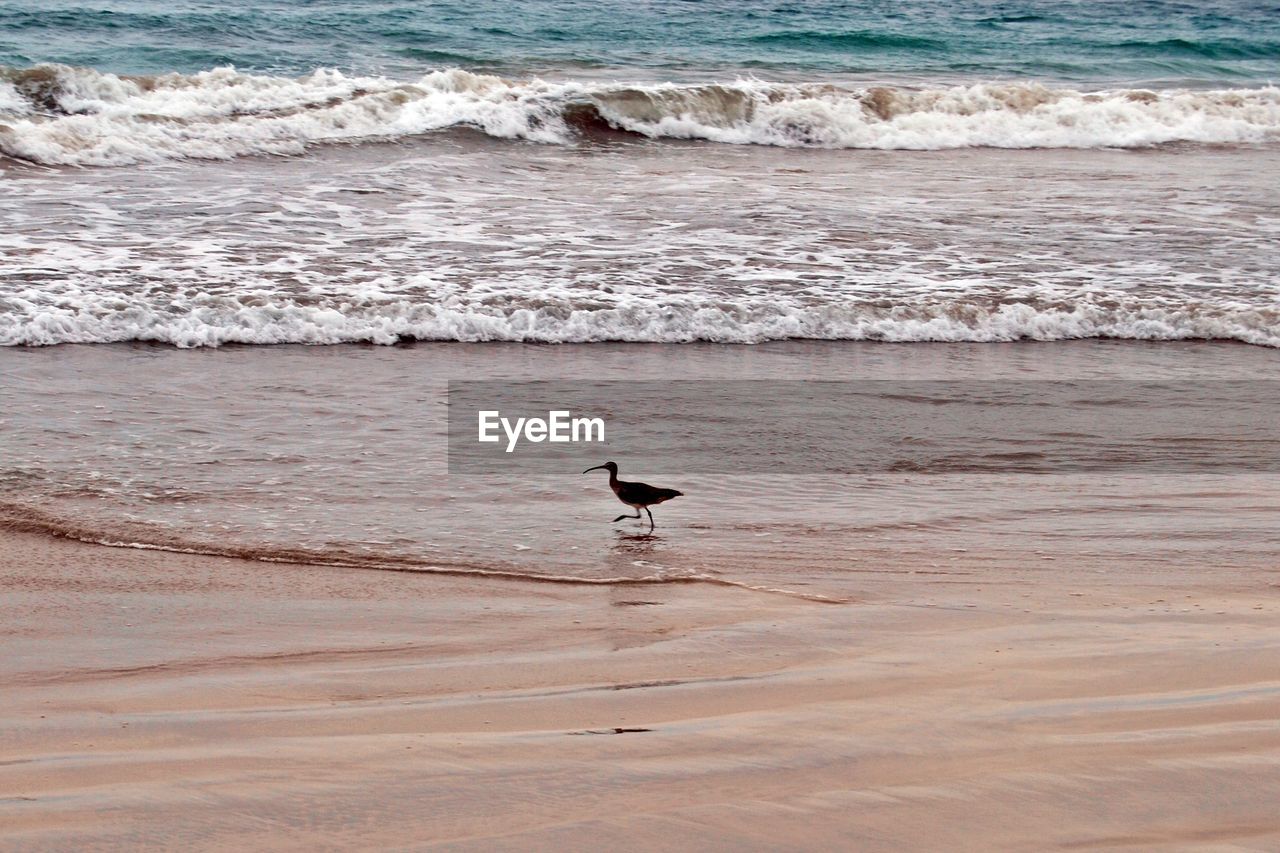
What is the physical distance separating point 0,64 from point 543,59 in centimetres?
785

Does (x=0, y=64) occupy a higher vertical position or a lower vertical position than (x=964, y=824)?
higher

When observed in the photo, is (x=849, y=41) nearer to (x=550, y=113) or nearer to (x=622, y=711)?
(x=550, y=113)

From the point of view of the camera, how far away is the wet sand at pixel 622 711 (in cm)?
310

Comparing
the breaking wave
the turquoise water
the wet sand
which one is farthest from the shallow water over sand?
the turquoise water

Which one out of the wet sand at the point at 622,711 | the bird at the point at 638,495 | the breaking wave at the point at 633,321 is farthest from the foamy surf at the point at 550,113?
the wet sand at the point at 622,711

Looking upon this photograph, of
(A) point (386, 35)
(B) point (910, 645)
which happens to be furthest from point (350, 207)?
(A) point (386, 35)

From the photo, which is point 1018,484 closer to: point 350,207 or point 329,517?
point 329,517

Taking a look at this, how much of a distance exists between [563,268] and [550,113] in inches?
297

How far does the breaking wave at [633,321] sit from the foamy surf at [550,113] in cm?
598

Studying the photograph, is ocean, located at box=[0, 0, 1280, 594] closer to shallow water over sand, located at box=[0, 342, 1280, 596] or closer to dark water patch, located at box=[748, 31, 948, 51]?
shallow water over sand, located at box=[0, 342, 1280, 596]

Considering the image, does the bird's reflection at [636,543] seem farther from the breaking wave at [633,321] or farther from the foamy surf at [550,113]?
the foamy surf at [550,113]

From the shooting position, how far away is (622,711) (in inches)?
146

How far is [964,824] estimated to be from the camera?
3.12 m

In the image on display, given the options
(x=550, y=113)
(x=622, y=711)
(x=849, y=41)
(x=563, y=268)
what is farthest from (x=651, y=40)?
(x=622, y=711)
